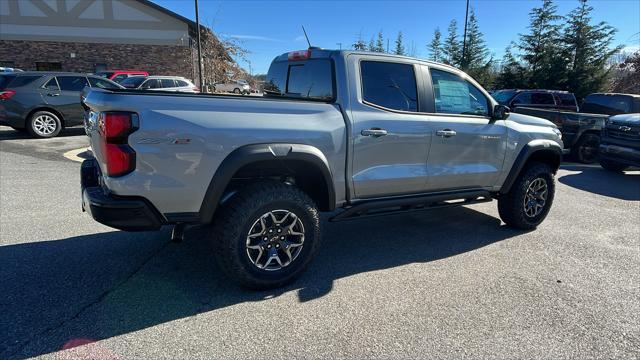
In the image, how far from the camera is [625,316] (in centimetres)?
311

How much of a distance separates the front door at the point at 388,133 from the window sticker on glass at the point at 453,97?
394 mm

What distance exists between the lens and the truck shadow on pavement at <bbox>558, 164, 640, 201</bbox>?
7.59 m

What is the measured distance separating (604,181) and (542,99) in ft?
21.1

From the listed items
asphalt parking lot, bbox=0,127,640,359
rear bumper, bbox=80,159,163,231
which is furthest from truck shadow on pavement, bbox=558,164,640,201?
rear bumper, bbox=80,159,163,231

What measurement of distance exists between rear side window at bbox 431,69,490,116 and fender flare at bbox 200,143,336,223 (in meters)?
1.76

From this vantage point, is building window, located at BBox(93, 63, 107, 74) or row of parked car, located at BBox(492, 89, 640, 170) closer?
row of parked car, located at BBox(492, 89, 640, 170)

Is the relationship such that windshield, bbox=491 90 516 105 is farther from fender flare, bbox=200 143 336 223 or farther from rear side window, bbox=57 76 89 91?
rear side window, bbox=57 76 89 91

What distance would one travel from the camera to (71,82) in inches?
426

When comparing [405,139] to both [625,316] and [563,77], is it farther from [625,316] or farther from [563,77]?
[563,77]

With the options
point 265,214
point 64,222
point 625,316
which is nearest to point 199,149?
point 265,214

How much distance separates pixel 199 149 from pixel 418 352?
→ 1.99m

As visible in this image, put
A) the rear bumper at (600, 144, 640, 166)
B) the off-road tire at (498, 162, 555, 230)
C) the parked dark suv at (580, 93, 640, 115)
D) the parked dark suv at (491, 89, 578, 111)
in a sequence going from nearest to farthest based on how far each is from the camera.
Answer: the off-road tire at (498, 162, 555, 230)
the rear bumper at (600, 144, 640, 166)
the parked dark suv at (580, 93, 640, 115)
the parked dark suv at (491, 89, 578, 111)

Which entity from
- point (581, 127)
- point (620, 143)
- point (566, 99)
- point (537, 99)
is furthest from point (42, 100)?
point (566, 99)

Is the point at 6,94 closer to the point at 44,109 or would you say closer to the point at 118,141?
the point at 44,109
